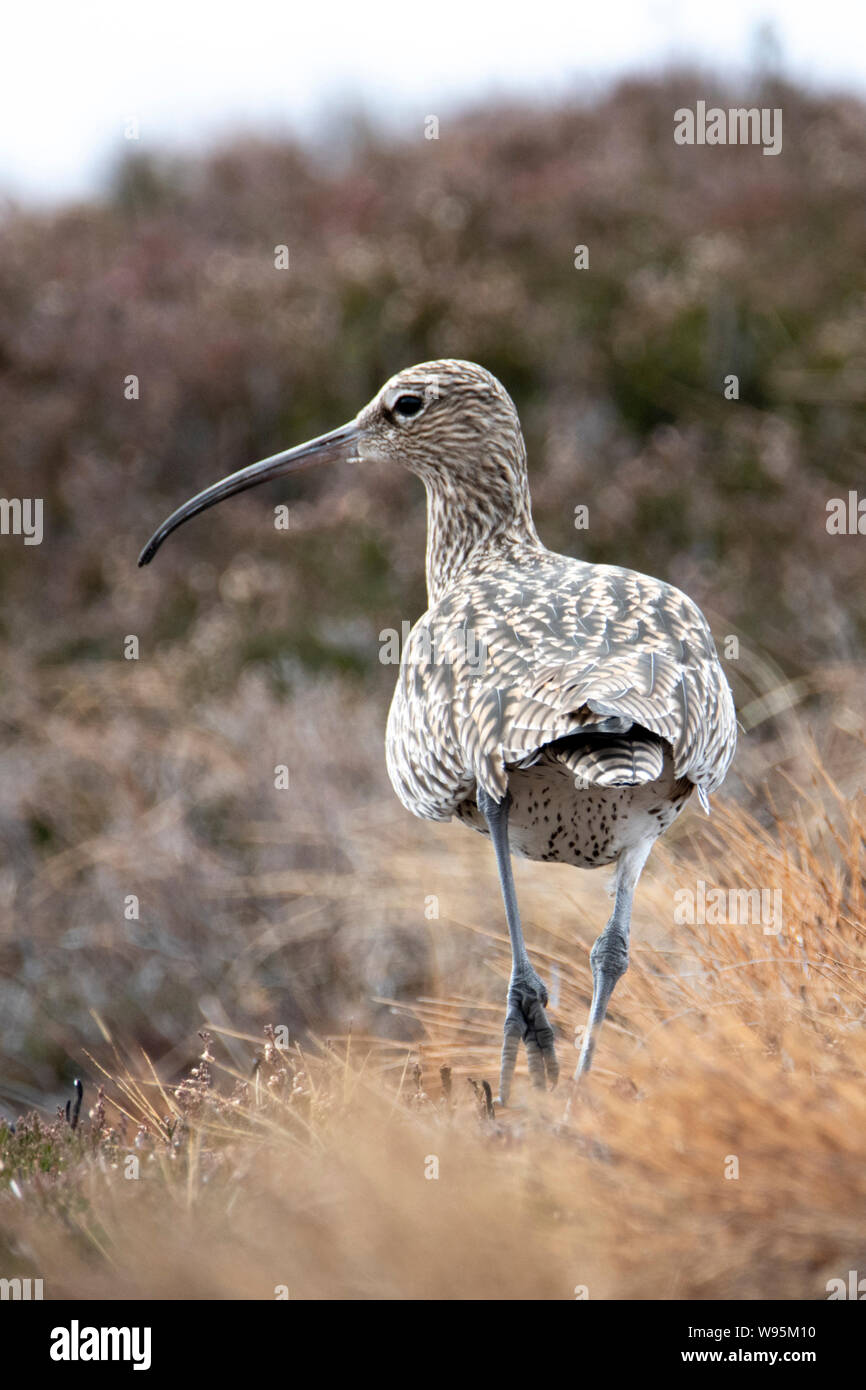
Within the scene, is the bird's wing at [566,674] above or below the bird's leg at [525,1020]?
above

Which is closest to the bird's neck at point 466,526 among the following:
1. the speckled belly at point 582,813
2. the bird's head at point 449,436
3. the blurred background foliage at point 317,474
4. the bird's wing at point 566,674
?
the bird's head at point 449,436

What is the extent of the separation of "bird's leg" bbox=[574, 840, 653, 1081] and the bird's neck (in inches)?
61.6

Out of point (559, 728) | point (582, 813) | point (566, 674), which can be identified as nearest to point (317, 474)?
point (582, 813)

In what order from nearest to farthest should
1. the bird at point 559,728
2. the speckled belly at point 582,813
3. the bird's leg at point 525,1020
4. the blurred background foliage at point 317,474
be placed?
1. the bird at point 559,728
2. the speckled belly at point 582,813
3. the bird's leg at point 525,1020
4. the blurred background foliage at point 317,474

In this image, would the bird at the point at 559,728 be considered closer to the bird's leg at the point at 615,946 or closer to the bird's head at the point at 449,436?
the bird's leg at the point at 615,946

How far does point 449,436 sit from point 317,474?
1010 centimetres

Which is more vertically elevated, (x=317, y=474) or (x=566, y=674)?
(x=317, y=474)

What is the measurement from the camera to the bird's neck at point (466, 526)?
6258mm

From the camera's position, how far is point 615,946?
4953 mm

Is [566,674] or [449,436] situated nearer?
[566,674]

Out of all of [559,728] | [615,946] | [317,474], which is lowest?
[615,946]

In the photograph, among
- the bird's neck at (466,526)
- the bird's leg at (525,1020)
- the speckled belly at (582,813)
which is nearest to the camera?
the speckled belly at (582,813)

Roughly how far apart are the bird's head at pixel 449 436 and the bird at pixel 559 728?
1.61 feet

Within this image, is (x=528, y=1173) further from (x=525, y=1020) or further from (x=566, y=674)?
(x=566, y=674)
